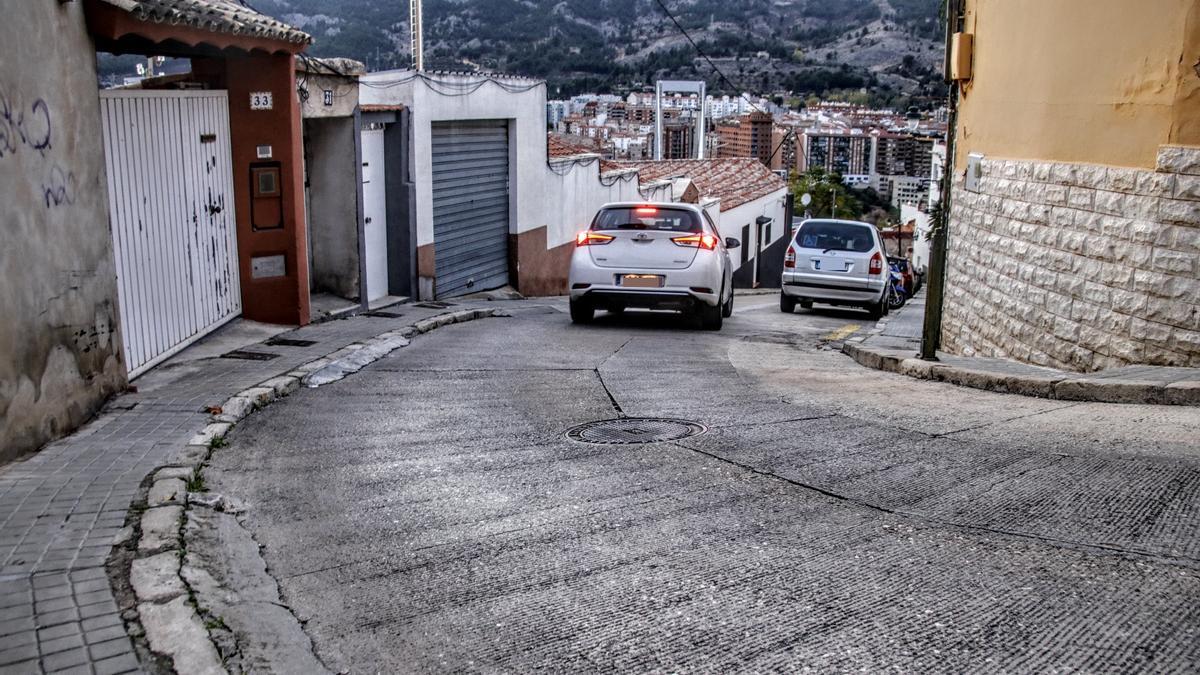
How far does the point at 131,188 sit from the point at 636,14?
98251 mm

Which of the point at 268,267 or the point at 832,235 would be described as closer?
the point at 268,267

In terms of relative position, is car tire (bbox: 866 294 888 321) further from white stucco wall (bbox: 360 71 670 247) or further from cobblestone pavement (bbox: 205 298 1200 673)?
cobblestone pavement (bbox: 205 298 1200 673)

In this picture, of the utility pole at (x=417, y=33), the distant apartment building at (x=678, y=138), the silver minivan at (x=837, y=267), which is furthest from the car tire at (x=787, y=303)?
the distant apartment building at (x=678, y=138)

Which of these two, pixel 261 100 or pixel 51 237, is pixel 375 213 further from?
pixel 51 237

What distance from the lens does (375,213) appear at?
17328 mm

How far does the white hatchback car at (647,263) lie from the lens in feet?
46.7

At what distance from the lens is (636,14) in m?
103

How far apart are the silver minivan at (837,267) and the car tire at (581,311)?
6.03 meters

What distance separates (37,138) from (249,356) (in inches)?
150

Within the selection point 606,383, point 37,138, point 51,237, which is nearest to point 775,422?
point 606,383

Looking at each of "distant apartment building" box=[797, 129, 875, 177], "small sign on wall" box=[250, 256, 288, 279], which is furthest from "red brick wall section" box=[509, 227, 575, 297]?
"distant apartment building" box=[797, 129, 875, 177]

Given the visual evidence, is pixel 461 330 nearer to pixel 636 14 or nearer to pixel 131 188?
pixel 131 188

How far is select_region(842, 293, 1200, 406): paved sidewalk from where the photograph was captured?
807 cm

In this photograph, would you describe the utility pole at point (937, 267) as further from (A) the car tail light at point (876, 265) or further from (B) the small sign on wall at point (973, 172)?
(A) the car tail light at point (876, 265)
